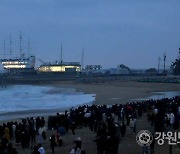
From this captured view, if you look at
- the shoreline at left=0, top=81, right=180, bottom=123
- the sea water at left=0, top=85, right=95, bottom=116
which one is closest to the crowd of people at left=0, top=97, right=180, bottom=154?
the shoreline at left=0, top=81, right=180, bottom=123

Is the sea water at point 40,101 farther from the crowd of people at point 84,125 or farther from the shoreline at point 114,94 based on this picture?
the crowd of people at point 84,125

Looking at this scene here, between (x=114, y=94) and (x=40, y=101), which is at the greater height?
(x=114, y=94)

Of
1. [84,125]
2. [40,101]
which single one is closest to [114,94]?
[40,101]

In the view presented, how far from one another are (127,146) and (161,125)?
198 cm

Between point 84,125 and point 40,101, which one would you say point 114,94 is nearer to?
point 40,101

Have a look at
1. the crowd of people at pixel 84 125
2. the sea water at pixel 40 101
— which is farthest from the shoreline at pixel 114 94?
the crowd of people at pixel 84 125

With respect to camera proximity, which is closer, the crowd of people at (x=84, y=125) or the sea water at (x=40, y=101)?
the crowd of people at (x=84, y=125)

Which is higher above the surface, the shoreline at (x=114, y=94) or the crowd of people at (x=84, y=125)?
the crowd of people at (x=84, y=125)

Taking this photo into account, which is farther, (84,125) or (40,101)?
(40,101)

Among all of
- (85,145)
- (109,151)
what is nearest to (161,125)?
(85,145)

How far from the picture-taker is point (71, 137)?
17875mm

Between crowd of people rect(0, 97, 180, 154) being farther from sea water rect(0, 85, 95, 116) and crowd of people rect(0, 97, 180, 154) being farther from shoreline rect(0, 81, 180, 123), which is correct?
sea water rect(0, 85, 95, 116)

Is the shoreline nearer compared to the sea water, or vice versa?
the shoreline

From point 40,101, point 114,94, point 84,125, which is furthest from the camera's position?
point 114,94
